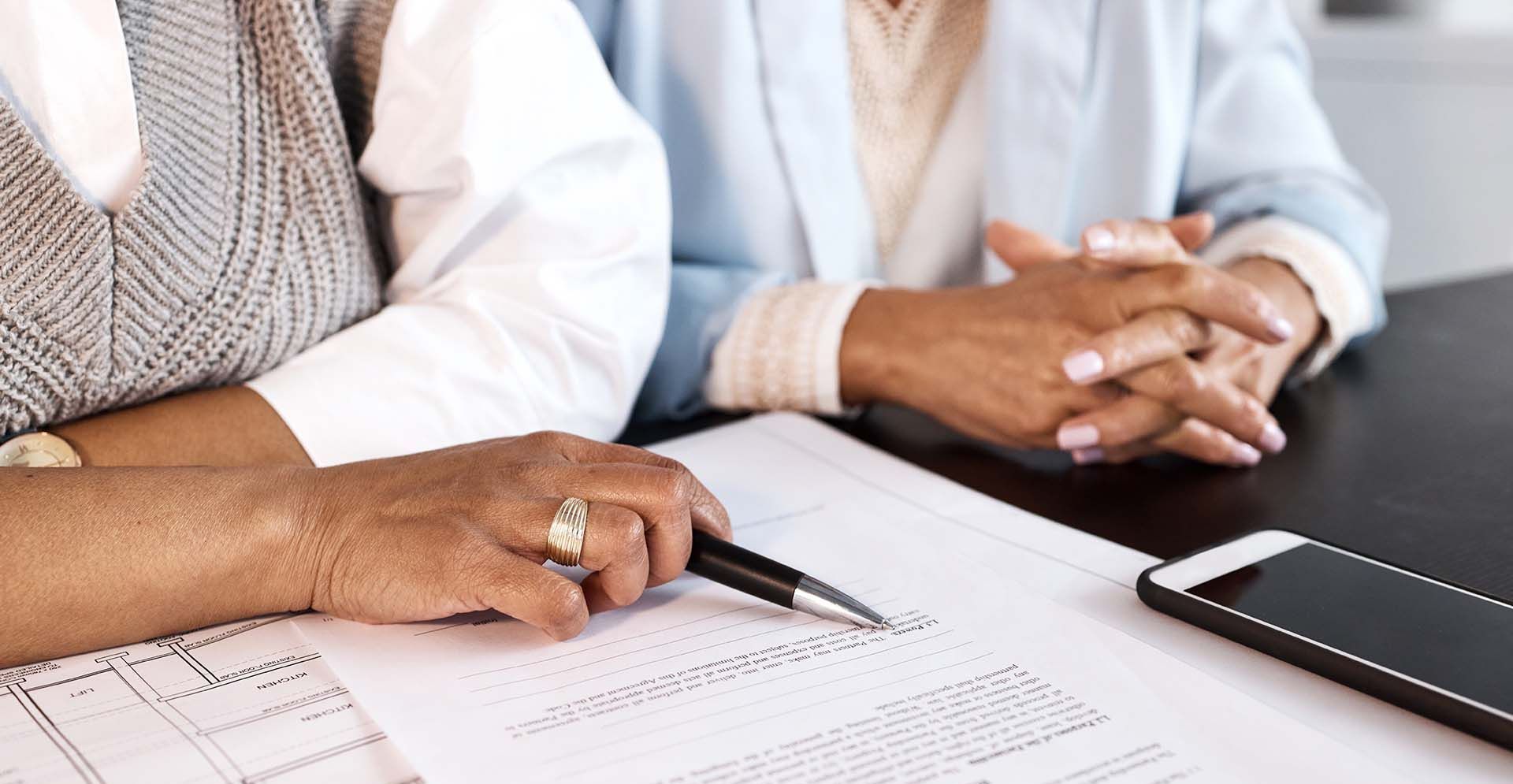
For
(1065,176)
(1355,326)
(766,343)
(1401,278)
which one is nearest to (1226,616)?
(766,343)

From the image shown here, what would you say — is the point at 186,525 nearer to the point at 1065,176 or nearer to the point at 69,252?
the point at 69,252

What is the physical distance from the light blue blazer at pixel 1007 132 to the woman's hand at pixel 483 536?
1.19 ft

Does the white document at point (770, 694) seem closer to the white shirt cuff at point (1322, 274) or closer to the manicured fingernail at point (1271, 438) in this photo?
the manicured fingernail at point (1271, 438)

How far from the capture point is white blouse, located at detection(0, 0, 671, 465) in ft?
2.11

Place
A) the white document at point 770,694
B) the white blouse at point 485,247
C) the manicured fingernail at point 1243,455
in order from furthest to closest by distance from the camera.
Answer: the manicured fingernail at point 1243,455 < the white blouse at point 485,247 < the white document at point 770,694

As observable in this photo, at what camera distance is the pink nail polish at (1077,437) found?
754mm

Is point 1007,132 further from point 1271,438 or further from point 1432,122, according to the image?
point 1432,122

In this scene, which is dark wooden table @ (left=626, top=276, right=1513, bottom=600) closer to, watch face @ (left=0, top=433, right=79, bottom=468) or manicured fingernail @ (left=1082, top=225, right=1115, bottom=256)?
manicured fingernail @ (left=1082, top=225, right=1115, bottom=256)

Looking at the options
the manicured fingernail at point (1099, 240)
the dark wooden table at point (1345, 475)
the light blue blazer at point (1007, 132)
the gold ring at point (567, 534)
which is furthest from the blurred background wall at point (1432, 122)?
the gold ring at point (567, 534)

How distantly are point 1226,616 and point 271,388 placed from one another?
47cm

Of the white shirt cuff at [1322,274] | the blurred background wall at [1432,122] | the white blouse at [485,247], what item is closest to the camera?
the white blouse at [485,247]

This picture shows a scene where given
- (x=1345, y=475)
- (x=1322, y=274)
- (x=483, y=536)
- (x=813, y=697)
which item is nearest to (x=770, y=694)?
(x=813, y=697)

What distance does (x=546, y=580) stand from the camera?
1.57ft

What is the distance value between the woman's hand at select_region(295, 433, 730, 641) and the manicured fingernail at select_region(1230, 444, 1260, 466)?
1.28 ft
